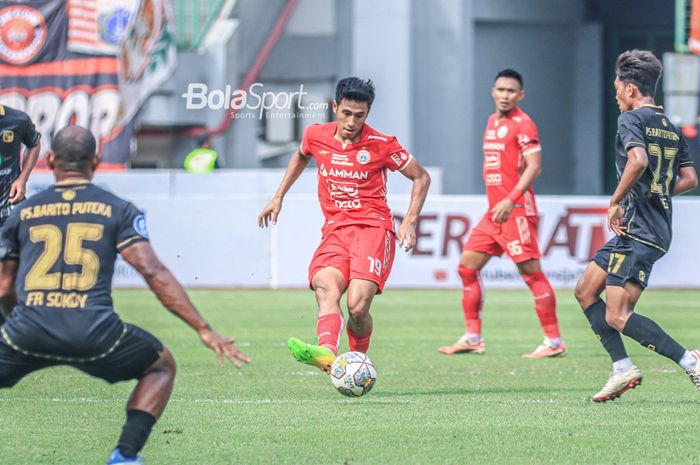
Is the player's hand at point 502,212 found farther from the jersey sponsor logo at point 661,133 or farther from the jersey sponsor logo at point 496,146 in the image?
the jersey sponsor logo at point 661,133

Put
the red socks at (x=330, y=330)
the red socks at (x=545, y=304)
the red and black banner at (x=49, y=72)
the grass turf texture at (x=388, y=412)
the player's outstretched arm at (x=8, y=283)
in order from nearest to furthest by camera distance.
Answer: the player's outstretched arm at (x=8, y=283)
the grass turf texture at (x=388, y=412)
the red socks at (x=330, y=330)
the red socks at (x=545, y=304)
the red and black banner at (x=49, y=72)

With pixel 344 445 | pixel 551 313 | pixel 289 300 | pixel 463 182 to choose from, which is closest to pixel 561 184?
pixel 463 182

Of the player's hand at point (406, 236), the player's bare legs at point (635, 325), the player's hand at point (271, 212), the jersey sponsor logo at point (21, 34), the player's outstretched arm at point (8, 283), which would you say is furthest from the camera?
the jersey sponsor logo at point (21, 34)

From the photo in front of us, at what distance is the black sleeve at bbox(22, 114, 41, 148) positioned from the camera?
9.72 metres

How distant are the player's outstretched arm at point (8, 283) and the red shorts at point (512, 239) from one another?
6432 millimetres

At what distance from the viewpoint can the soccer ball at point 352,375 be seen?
27.5 feet

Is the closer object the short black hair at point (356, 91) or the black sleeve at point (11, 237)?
the black sleeve at point (11, 237)

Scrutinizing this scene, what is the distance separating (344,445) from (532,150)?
5278 mm

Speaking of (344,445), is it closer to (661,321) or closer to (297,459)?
(297,459)

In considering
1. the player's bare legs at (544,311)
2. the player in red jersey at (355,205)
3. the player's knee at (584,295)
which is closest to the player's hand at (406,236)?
the player in red jersey at (355,205)

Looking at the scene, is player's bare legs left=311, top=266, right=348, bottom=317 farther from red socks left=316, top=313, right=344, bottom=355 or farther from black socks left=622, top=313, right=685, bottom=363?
black socks left=622, top=313, right=685, bottom=363

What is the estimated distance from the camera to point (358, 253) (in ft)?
30.3

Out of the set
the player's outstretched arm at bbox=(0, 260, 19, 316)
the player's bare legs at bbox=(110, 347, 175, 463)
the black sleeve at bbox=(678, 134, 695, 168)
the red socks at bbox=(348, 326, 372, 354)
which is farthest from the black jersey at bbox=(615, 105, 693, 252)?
the player's outstretched arm at bbox=(0, 260, 19, 316)

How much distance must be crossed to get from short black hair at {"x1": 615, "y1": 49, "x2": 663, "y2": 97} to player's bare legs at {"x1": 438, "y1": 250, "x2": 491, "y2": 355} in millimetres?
3773
